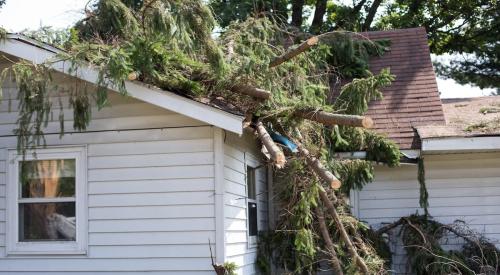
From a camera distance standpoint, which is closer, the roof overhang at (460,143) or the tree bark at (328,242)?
the tree bark at (328,242)

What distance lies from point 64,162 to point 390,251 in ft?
16.9

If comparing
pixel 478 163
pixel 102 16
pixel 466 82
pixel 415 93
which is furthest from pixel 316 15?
pixel 102 16

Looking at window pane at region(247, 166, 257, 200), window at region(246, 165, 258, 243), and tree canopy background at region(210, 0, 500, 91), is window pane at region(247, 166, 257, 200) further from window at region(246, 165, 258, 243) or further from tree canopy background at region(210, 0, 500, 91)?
tree canopy background at region(210, 0, 500, 91)

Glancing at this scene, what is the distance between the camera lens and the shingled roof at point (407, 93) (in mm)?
11242

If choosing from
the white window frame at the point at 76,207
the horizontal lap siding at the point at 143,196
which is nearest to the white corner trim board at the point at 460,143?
the horizontal lap siding at the point at 143,196

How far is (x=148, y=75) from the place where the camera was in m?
7.53

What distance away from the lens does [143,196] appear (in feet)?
25.6

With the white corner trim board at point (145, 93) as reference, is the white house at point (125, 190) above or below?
below

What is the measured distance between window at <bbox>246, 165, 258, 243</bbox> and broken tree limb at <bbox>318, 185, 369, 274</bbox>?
1170 millimetres

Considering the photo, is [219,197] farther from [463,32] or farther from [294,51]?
[463,32]

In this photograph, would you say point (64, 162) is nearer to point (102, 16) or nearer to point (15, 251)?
point (15, 251)

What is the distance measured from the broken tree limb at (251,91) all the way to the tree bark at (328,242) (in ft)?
5.42

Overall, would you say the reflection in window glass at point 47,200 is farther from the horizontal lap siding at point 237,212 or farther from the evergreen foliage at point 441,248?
the evergreen foliage at point 441,248

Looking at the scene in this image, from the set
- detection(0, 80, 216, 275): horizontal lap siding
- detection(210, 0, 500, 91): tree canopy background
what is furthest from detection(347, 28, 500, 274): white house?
detection(210, 0, 500, 91): tree canopy background
